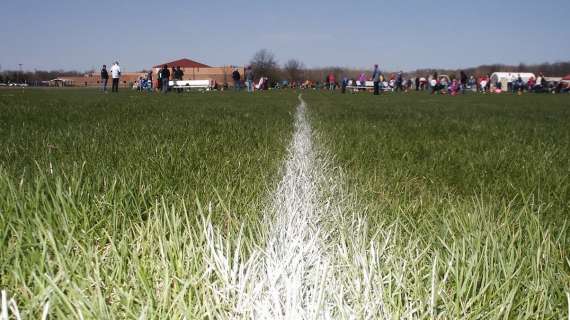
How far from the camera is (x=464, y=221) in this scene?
6.25 ft

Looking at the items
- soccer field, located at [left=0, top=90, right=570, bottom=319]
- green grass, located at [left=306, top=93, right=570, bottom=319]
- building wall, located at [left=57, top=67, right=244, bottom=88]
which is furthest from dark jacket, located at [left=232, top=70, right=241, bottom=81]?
building wall, located at [left=57, top=67, right=244, bottom=88]

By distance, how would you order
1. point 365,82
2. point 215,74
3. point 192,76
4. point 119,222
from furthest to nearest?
point 192,76 → point 215,74 → point 365,82 → point 119,222

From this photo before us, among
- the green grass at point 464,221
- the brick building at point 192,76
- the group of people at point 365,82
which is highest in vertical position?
the brick building at point 192,76

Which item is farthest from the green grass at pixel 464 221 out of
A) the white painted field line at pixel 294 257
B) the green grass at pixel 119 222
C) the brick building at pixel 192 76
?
the brick building at pixel 192 76

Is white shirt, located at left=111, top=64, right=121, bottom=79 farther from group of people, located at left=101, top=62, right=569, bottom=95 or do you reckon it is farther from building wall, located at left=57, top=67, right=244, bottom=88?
building wall, located at left=57, top=67, right=244, bottom=88

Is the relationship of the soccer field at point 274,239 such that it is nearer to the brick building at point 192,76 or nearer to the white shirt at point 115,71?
the white shirt at point 115,71

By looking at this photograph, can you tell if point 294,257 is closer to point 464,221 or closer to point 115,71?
point 464,221

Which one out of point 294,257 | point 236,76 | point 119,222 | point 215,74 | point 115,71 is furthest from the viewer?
point 215,74

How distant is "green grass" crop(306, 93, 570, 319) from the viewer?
49.2 inches

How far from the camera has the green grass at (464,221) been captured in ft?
4.10

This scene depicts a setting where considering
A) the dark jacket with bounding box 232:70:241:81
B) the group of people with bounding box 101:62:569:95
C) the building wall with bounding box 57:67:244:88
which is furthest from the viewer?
the building wall with bounding box 57:67:244:88

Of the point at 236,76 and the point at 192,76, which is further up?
the point at 192,76

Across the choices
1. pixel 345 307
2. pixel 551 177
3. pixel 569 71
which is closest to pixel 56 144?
pixel 345 307

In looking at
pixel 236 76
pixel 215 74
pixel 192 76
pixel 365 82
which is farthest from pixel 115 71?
pixel 192 76
